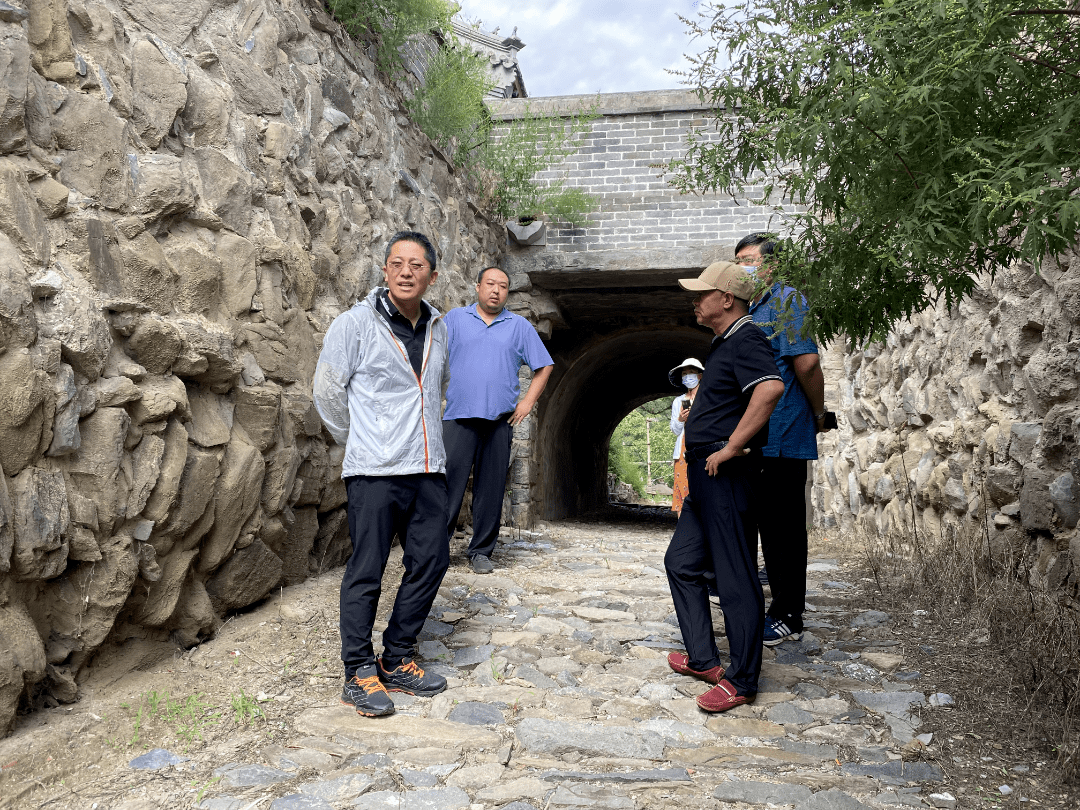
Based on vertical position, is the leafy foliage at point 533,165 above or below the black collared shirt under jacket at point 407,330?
above

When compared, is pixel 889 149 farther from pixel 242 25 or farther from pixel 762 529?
pixel 242 25

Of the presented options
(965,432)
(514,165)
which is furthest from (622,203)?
(965,432)

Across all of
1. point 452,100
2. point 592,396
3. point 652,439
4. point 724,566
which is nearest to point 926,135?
point 724,566

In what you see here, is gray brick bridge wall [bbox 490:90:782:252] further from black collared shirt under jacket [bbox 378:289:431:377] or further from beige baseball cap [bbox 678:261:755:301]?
black collared shirt under jacket [bbox 378:289:431:377]

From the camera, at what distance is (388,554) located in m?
3.21

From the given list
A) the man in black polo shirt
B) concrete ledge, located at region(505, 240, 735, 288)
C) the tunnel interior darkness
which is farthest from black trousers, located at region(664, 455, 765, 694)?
→ the tunnel interior darkness

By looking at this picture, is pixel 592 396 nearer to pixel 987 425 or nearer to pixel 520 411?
pixel 520 411

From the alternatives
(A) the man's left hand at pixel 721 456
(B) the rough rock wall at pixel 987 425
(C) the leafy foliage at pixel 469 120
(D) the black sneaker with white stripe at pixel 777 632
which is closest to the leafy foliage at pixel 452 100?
(C) the leafy foliage at pixel 469 120

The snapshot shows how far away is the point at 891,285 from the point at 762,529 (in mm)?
1733

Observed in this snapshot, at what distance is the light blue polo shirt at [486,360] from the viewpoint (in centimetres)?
538

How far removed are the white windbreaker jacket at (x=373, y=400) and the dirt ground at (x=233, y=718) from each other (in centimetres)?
90

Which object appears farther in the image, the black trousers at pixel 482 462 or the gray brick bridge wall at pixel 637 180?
the gray brick bridge wall at pixel 637 180

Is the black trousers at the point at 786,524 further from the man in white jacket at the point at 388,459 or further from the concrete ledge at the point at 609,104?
the concrete ledge at the point at 609,104

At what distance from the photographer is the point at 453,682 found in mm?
3377
